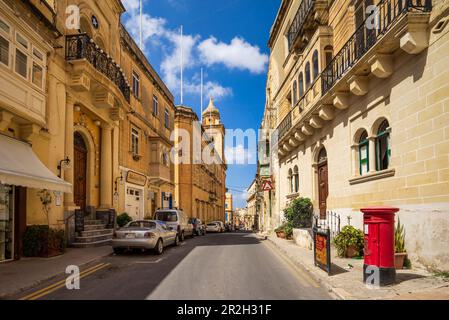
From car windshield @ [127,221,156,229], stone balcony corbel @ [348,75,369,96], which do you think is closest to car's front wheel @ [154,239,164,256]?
car windshield @ [127,221,156,229]

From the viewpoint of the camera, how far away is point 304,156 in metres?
21.4

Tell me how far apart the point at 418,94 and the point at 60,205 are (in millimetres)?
12605

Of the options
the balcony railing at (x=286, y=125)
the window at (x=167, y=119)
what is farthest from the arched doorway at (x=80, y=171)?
the window at (x=167, y=119)

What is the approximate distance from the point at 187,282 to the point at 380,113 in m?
7.85

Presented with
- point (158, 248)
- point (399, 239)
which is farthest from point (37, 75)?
point (399, 239)

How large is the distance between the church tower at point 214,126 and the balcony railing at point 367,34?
62.0 metres

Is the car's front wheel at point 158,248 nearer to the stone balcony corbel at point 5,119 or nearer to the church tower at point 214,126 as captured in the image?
the stone balcony corbel at point 5,119

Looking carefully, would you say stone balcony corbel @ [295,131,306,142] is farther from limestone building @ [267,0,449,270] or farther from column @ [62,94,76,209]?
column @ [62,94,76,209]

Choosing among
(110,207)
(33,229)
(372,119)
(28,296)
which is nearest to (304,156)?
(372,119)

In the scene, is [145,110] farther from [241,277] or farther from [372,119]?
[241,277]

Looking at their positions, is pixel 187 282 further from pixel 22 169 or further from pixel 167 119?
pixel 167 119

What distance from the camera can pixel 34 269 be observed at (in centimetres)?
962

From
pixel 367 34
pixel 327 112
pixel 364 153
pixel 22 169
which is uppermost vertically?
pixel 367 34

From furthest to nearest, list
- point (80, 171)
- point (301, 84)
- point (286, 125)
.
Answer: point (286, 125) → point (301, 84) → point (80, 171)
